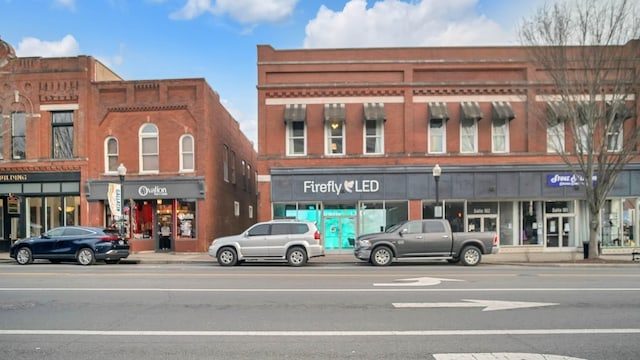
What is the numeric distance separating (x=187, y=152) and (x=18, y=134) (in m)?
8.62

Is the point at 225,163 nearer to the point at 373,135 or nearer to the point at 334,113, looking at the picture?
the point at 334,113

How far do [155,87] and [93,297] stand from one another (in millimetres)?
15949

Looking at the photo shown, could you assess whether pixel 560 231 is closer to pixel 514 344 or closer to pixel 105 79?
pixel 514 344

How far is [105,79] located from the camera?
2595 centimetres

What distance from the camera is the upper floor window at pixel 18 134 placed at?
2423cm

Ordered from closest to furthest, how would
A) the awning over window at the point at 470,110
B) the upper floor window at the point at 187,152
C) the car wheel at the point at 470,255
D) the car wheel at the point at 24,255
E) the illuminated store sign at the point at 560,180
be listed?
the car wheel at the point at 470,255 < the car wheel at the point at 24,255 < the awning over window at the point at 470,110 < the illuminated store sign at the point at 560,180 < the upper floor window at the point at 187,152

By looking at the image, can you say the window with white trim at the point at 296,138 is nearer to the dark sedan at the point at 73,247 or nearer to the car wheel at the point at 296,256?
the car wheel at the point at 296,256

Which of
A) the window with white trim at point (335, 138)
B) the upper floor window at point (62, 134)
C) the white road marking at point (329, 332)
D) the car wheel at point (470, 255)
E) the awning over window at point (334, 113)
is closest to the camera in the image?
the white road marking at point (329, 332)

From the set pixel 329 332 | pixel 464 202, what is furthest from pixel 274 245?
pixel 464 202

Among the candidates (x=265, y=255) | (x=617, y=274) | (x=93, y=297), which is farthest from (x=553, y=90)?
(x=93, y=297)

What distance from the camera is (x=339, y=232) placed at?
922 inches

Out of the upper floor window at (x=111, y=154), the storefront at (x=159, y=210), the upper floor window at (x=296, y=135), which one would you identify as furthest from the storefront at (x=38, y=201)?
the upper floor window at (x=296, y=135)

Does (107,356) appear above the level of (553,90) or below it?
below

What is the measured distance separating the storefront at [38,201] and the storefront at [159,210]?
4.25 feet
